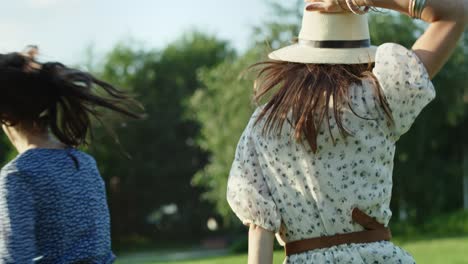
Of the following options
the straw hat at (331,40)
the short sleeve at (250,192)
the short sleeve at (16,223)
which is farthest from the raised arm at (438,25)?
the short sleeve at (16,223)

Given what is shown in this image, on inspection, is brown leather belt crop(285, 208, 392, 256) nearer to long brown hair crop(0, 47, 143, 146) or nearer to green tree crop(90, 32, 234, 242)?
long brown hair crop(0, 47, 143, 146)

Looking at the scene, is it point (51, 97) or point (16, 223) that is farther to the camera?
point (51, 97)

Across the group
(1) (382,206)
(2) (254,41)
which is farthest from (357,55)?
(2) (254,41)

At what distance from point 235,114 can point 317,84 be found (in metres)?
34.8

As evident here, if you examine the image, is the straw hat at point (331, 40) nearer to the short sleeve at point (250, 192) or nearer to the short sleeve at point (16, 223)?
the short sleeve at point (250, 192)

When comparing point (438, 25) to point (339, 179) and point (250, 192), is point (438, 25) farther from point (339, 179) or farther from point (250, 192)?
point (250, 192)

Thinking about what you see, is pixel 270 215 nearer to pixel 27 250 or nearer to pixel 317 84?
pixel 317 84

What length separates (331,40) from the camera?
3.39 meters

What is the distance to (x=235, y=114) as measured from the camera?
38.1 m

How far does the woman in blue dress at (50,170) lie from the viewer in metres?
3.57

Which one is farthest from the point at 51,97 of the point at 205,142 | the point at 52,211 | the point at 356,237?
the point at 205,142

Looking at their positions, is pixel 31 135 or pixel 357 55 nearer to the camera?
pixel 357 55

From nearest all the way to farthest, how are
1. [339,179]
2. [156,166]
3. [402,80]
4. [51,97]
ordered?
[402,80] < [339,179] < [51,97] < [156,166]

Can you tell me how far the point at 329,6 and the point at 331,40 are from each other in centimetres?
11
